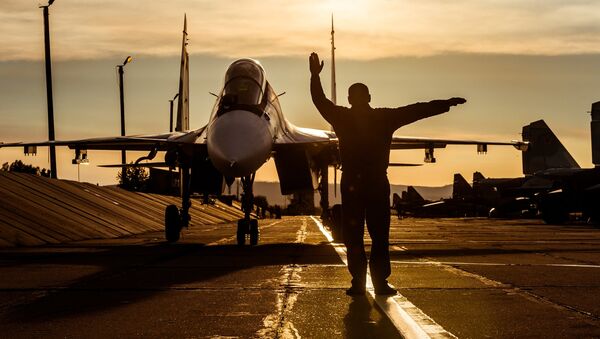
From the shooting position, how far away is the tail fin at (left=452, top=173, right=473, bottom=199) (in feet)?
291

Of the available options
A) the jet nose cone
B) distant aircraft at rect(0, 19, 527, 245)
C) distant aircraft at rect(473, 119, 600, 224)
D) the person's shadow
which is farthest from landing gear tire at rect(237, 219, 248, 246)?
distant aircraft at rect(473, 119, 600, 224)

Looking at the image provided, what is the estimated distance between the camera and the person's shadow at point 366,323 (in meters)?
6.15

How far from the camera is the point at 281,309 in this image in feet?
24.6

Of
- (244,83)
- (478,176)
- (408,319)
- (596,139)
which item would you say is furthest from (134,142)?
(478,176)

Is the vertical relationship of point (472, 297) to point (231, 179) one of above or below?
below

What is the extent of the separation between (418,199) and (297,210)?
29707 mm

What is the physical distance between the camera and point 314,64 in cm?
928

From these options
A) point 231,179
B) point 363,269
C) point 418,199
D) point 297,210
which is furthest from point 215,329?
point 297,210

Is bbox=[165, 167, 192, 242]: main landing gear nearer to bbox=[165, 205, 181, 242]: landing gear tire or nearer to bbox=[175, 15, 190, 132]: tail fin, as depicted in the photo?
bbox=[165, 205, 181, 242]: landing gear tire

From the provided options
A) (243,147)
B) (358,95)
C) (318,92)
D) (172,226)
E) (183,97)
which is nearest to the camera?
(358,95)

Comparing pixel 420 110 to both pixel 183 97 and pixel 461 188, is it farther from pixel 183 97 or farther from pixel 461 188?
pixel 461 188

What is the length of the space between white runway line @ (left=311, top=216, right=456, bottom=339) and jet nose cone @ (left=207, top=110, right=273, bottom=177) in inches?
326

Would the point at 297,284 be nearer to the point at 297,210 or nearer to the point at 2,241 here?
the point at 2,241

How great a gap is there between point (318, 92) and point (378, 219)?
1401 millimetres
